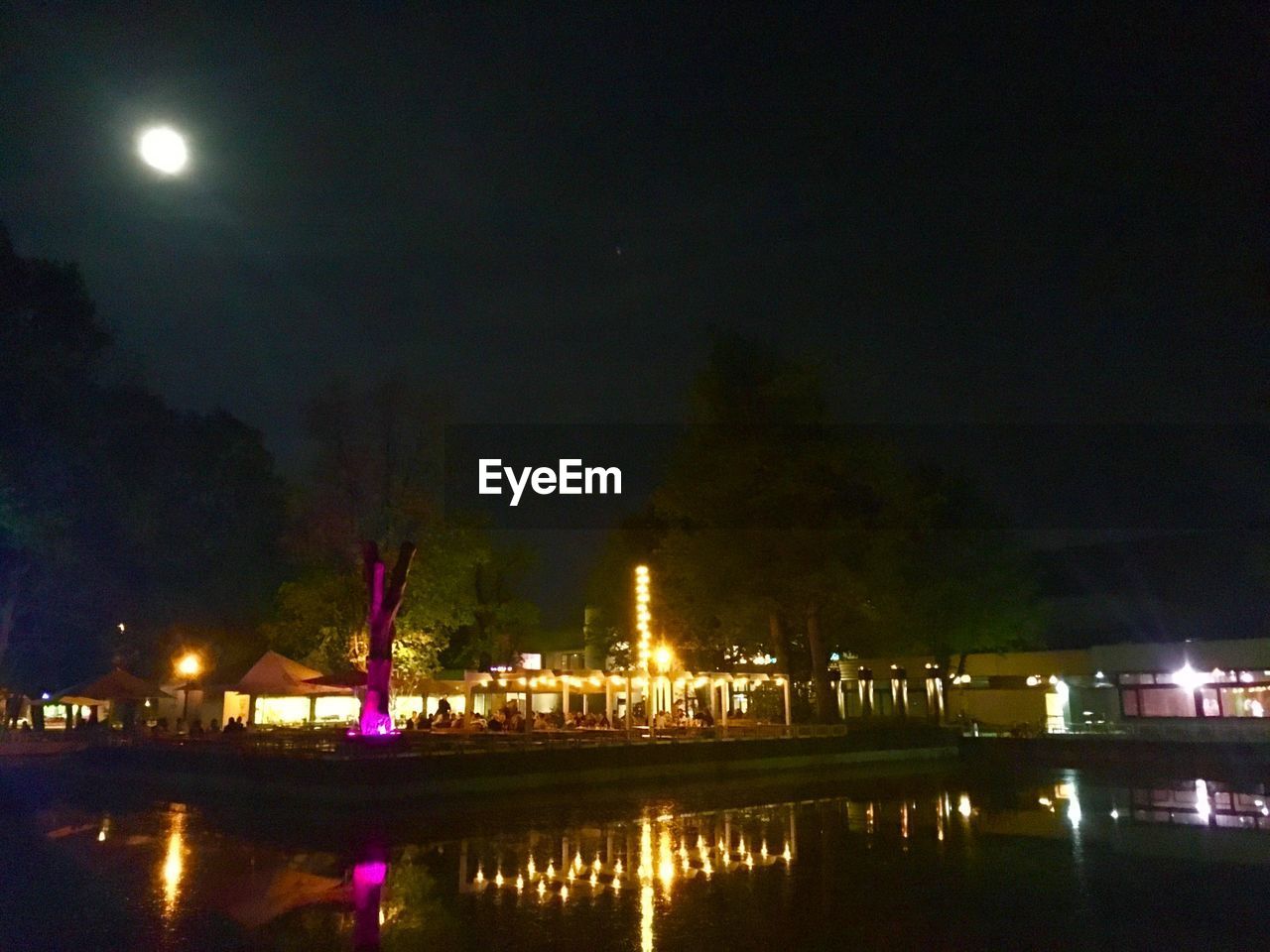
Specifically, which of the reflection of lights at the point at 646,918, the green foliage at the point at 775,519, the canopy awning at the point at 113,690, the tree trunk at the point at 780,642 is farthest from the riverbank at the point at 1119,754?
the canopy awning at the point at 113,690

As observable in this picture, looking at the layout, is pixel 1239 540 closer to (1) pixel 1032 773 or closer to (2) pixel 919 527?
(2) pixel 919 527

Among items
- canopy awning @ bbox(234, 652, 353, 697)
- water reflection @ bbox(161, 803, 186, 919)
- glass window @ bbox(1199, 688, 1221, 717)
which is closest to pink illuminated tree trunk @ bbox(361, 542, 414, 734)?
water reflection @ bbox(161, 803, 186, 919)

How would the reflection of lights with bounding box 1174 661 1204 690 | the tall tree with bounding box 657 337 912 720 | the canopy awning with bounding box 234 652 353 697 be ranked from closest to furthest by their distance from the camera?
the canopy awning with bounding box 234 652 353 697 < the tall tree with bounding box 657 337 912 720 < the reflection of lights with bounding box 1174 661 1204 690

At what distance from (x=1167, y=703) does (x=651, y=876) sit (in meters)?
33.3

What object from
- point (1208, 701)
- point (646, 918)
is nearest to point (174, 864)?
point (646, 918)

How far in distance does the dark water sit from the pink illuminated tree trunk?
4.04 m

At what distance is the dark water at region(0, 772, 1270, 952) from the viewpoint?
855 cm

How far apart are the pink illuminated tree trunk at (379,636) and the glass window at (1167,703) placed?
95.7ft

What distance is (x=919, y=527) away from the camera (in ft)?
131

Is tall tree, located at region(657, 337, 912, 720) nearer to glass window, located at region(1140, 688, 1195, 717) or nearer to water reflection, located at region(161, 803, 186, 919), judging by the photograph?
glass window, located at region(1140, 688, 1195, 717)

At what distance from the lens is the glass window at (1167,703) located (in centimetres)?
3684

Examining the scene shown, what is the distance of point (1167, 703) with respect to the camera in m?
37.6

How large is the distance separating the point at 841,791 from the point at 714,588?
1292 cm

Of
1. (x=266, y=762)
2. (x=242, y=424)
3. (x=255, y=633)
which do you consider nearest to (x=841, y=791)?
(x=266, y=762)
